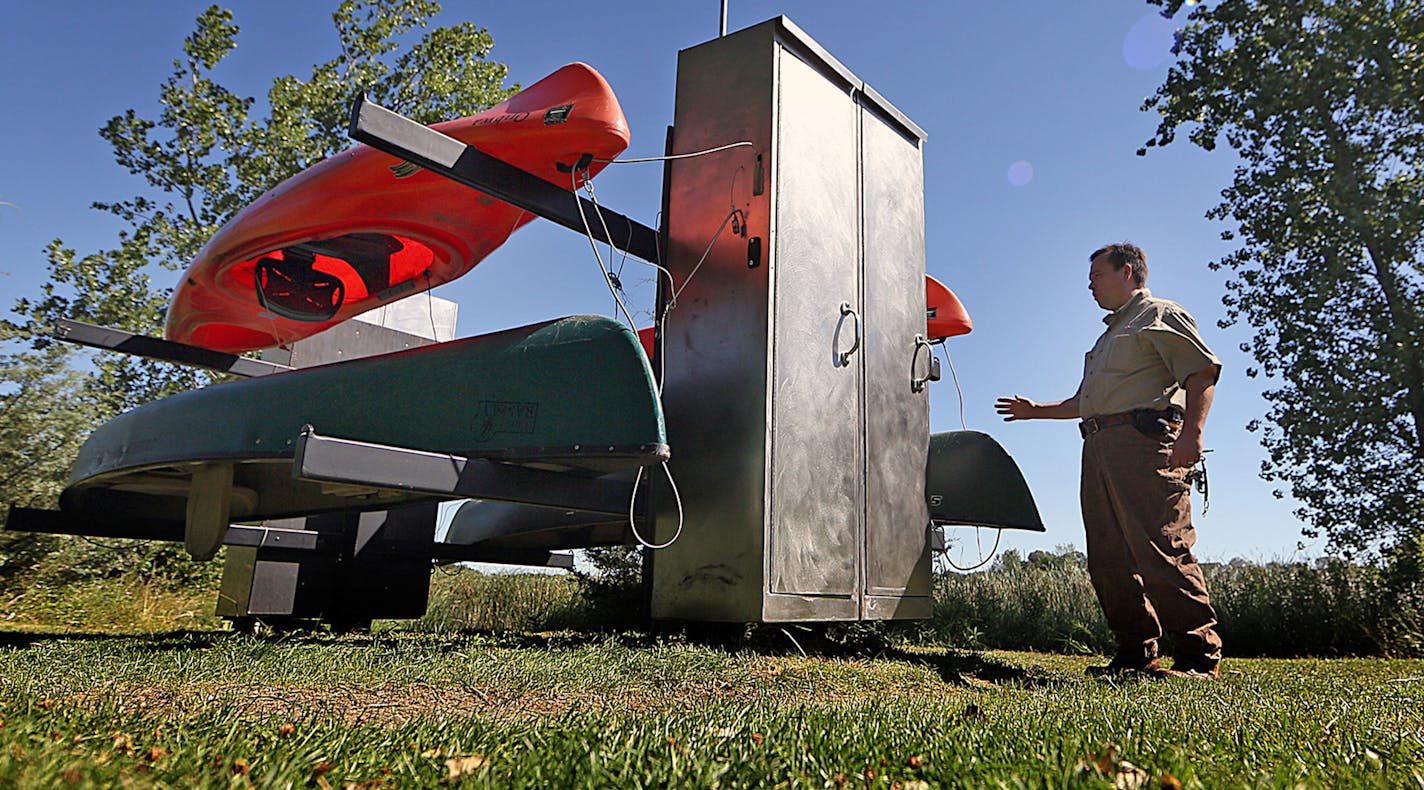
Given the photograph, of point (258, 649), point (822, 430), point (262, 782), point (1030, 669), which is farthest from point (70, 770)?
point (1030, 669)

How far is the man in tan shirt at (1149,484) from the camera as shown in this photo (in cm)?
350

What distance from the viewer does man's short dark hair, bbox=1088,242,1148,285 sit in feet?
13.5

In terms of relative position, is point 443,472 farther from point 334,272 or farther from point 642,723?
point 334,272

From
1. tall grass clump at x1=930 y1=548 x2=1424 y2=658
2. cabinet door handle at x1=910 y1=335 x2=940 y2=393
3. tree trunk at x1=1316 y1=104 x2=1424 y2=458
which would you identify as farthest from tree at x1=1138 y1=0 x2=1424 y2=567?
cabinet door handle at x1=910 y1=335 x2=940 y2=393

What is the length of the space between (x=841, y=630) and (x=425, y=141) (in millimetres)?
3020

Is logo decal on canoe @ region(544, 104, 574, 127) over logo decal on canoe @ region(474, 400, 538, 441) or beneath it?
over

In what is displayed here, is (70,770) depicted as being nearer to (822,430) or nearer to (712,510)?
(712,510)

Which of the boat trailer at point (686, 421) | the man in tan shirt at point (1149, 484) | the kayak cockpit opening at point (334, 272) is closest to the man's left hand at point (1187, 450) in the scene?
the man in tan shirt at point (1149, 484)

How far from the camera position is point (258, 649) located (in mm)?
3107

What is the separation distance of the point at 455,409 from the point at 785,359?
1307mm

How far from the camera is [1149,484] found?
11.7 ft

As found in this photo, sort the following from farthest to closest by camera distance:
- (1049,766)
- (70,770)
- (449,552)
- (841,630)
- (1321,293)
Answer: (1321,293) → (449,552) → (841,630) → (1049,766) → (70,770)

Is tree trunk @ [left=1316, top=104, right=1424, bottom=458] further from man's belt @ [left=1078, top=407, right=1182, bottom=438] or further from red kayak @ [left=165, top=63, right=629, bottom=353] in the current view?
red kayak @ [left=165, top=63, right=629, bottom=353]

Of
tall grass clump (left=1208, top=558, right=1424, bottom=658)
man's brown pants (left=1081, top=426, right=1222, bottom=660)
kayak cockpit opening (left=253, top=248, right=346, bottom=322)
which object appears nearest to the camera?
man's brown pants (left=1081, top=426, right=1222, bottom=660)
